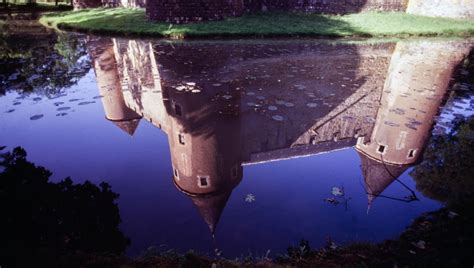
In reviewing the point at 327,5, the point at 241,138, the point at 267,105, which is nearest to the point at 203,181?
the point at 241,138

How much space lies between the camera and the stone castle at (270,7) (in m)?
19.5

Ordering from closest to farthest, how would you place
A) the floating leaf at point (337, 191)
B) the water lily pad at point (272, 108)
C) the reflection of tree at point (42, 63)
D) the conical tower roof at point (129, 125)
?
the floating leaf at point (337, 191) < the conical tower roof at point (129, 125) < the water lily pad at point (272, 108) < the reflection of tree at point (42, 63)

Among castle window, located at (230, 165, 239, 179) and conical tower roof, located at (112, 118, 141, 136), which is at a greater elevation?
conical tower roof, located at (112, 118, 141, 136)

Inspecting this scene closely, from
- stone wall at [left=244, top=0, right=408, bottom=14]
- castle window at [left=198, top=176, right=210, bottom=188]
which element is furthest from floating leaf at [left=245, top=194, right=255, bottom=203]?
stone wall at [left=244, top=0, right=408, bottom=14]

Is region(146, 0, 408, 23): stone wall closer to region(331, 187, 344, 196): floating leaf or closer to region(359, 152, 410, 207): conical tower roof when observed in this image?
region(359, 152, 410, 207): conical tower roof

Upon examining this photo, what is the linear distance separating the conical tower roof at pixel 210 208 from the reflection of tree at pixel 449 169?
129 inches

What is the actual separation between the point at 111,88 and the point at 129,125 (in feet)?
10.7

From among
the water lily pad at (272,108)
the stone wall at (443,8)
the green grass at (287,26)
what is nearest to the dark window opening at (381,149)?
the water lily pad at (272,108)

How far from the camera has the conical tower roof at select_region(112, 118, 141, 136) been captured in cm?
647

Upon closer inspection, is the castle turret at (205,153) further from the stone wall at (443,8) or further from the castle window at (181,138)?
the stone wall at (443,8)

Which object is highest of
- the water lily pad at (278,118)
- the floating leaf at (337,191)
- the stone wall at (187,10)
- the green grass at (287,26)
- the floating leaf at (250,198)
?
the stone wall at (187,10)

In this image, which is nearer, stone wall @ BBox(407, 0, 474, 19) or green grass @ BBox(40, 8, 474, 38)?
green grass @ BBox(40, 8, 474, 38)

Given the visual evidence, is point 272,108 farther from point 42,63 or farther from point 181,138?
point 42,63

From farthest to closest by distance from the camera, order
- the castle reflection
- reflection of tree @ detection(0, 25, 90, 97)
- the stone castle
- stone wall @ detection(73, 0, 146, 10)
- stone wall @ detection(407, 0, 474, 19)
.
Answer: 1. stone wall @ detection(73, 0, 146, 10)
2. stone wall @ detection(407, 0, 474, 19)
3. the stone castle
4. reflection of tree @ detection(0, 25, 90, 97)
5. the castle reflection
